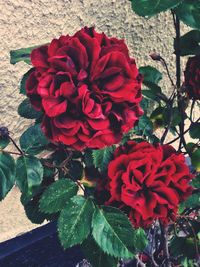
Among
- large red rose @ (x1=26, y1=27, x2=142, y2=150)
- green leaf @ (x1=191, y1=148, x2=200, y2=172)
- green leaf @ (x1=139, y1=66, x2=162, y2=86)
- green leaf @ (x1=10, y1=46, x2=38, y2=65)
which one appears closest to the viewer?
large red rose @ (x1=26, y1=27, x2=142, y2=150)

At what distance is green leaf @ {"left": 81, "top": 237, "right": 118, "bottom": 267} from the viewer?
34.3 inches

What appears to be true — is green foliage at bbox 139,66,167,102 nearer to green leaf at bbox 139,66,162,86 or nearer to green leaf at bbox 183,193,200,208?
green leaf at bbox 139,66,162,86

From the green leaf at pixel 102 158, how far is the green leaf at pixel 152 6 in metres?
0.28

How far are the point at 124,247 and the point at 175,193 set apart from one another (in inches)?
4.9

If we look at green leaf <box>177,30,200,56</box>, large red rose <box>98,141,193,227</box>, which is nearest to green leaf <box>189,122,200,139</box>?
green leaf <box>177,30,200,56</box>

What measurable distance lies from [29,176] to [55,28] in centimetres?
57

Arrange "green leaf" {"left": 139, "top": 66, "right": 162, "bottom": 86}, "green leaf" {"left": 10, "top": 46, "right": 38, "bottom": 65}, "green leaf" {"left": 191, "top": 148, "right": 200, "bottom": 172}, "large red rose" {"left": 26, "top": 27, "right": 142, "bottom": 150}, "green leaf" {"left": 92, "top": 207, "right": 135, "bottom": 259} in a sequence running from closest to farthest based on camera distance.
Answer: "large red rose" {"left": 26, "top": 27, "right": 142, "bottom": 150}
"green leaf" {"left": 92, "top": 207, "right": 135, "bottom": 259}
"green leaf" {"left": 10, "top": 46, "right": 38, "bottom": 65}
"green leaf" {"left": 191, "top": 148, "right": 200, "bottom": 172}
"green leaf" {"left": 139, "top": 66, "right": 162, "bottom": 86}

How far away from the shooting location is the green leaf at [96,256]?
2.86 feet

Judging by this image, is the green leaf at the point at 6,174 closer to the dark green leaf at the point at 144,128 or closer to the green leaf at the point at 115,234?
the green leaf at the point at 115,234

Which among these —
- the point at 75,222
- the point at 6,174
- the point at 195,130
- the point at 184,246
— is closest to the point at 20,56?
the point at 6,174

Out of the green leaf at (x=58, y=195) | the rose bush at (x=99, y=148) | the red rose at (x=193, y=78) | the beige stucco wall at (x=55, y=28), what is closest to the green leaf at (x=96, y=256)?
the rose bush at (x=99, y=148)

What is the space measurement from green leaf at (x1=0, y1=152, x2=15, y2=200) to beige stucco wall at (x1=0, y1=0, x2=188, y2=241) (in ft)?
1.54

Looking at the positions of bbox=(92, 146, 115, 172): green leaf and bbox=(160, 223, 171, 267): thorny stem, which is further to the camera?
bbox=(160, 223, 171, 267): thorny stem

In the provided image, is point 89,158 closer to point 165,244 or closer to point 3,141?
point 3,141
